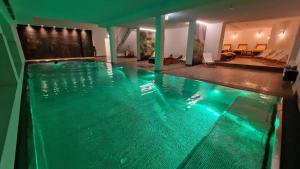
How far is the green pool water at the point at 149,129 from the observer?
145 cm

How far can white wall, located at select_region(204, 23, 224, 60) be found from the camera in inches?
325

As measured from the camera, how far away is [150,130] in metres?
1.97

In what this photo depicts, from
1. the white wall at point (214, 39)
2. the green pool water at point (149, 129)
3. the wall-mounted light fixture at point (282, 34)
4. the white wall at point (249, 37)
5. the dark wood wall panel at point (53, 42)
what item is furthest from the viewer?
the white wall at point (249, 37)

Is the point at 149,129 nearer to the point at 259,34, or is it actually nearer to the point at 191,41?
the point at 191,41

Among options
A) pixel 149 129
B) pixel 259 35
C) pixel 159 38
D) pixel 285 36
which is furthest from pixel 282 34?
pixel 149 129

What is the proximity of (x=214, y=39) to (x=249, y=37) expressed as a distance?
270 inches

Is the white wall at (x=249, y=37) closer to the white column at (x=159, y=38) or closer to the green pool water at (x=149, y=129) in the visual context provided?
the white column at (x=159, y=38)

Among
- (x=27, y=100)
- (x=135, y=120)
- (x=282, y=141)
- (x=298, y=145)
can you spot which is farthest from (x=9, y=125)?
(x=298, y=145)

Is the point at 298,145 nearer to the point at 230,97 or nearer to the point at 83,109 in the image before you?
the point at 230,97

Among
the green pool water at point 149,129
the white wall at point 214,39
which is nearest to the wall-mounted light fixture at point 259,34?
the white wall at point 214,39

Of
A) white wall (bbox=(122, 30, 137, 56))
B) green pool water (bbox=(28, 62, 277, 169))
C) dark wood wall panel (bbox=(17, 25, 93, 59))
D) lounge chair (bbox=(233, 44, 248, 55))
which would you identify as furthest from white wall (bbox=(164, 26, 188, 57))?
green pool water (bbox=(28, 62, 277, 169))

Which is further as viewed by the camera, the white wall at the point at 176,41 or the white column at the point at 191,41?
the white wall at the point at 176,41

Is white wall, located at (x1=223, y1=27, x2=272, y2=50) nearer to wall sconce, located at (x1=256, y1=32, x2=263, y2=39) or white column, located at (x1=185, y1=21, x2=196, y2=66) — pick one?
wall sconce, located at (x1=256, y1=32, x2=263, y2=39)

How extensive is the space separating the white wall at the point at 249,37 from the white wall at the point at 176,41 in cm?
481
